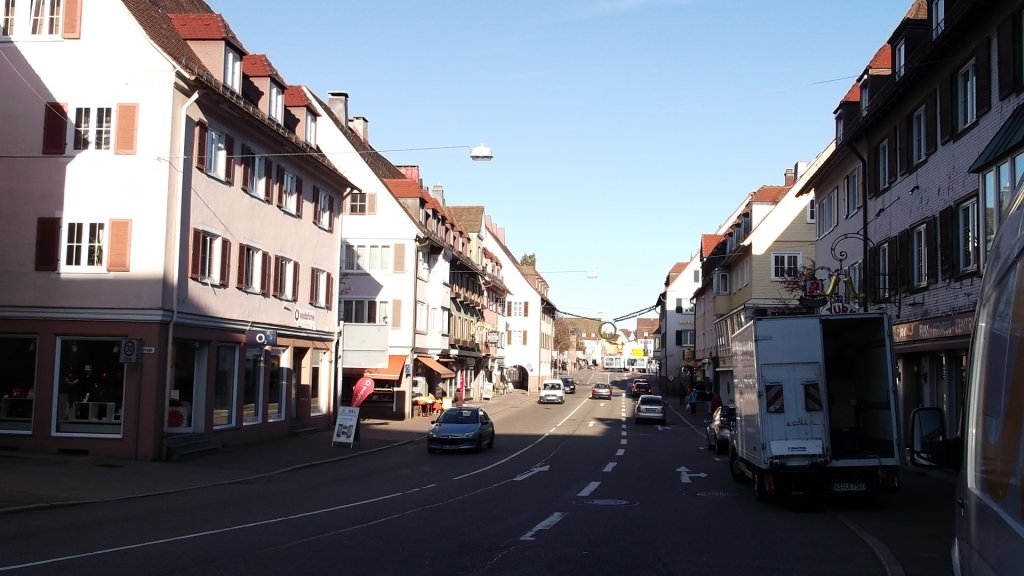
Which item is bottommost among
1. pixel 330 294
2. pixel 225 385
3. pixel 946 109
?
pixel 225 385

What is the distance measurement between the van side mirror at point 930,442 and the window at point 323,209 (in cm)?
3125

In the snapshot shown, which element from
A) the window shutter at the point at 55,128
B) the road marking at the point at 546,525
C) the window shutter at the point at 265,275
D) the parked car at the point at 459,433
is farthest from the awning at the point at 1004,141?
the window shutter at the point at 55,128

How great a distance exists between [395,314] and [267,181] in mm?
18781

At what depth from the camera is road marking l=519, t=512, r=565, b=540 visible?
1214 centimetres

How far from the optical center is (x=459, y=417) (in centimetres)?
3111

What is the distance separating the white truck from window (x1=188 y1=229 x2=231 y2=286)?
1526 cm

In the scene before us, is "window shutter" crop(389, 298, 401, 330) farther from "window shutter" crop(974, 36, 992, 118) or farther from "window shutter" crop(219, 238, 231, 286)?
"window shutter" crop(974, 36, 992, 118)

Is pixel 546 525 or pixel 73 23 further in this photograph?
pixel 73 23

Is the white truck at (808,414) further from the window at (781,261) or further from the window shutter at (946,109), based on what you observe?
the window at (781,261)

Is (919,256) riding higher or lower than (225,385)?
higher

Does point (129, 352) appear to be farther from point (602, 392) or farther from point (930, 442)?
point (602, 392)

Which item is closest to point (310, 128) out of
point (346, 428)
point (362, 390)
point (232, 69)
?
point (232, 69)

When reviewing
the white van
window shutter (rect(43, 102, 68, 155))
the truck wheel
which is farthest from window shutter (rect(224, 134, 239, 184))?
the white van

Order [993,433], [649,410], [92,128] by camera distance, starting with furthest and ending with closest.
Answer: [649,410] → [92,128] → [993,433]
